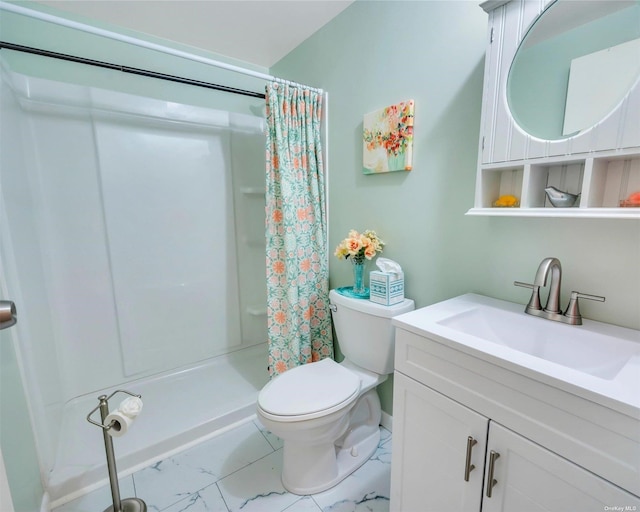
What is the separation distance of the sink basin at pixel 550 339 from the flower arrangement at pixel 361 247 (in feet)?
1.85

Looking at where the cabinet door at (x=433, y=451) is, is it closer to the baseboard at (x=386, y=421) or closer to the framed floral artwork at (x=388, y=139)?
the baseboard at (x=386, y=421)

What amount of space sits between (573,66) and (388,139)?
0.71 metres

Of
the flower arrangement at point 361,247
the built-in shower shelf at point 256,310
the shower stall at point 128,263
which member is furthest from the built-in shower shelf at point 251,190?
the flower arrangement at point 361,247

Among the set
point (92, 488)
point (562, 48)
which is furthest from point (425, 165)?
point (92, 488)

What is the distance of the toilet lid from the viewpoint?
1.19 meters

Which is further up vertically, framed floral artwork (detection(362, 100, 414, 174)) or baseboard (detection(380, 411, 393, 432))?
framed floral artwork (detection(362, 100, 414, 174))

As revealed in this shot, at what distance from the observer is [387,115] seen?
1.46 metres

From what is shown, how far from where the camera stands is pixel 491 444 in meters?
0.78

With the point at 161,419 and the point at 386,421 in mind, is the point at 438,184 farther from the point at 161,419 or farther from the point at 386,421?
the point at 161,419

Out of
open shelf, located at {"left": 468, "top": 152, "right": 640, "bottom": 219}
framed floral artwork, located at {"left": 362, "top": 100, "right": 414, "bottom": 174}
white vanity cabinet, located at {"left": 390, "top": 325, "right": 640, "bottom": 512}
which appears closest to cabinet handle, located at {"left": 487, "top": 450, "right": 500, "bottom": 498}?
white vanity cabinet, located at {"left": 390, "top": 325, "right": 640, "bottom": 512}

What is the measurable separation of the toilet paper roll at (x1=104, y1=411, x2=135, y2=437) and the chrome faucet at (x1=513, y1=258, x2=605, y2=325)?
148 centimetres

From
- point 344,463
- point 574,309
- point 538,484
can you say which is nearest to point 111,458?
point 344,463

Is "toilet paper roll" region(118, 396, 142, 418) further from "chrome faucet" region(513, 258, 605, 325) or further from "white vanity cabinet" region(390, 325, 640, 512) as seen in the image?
"chrome faucet" region(513, 258, 605, 325)

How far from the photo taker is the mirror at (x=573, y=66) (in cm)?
80
